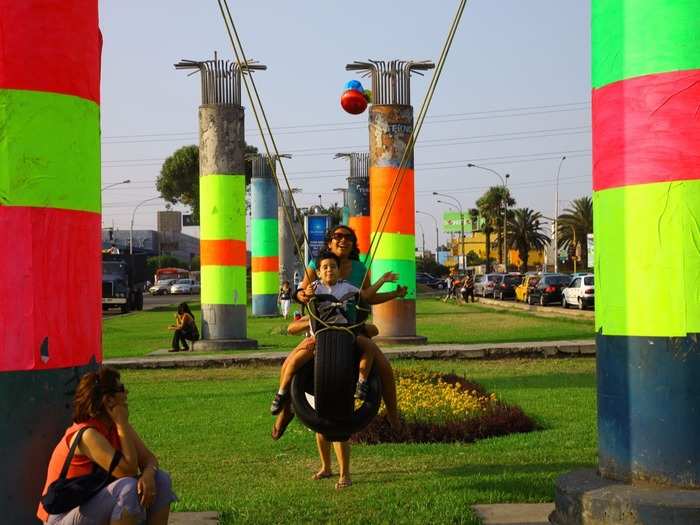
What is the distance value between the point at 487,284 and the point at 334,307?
62.8 metres

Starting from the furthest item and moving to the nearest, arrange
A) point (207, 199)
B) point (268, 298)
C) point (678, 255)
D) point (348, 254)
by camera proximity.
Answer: point (268, 298) < point (207, 199) < point (348, 254) < point (678, 255)

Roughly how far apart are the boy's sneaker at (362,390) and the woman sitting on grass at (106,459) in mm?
2445

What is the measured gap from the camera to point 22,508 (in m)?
6.08

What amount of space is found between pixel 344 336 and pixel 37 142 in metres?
2.87

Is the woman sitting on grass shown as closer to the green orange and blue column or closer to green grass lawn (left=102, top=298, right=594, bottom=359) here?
the green orange and blue column

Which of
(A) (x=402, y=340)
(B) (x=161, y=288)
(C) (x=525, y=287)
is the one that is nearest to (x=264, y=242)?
(C) (x=525, y=287)

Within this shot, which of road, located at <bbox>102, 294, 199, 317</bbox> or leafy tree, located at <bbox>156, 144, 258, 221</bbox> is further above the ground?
leafy tree, located at <bbox>156, 144, 258, 221</bbox>

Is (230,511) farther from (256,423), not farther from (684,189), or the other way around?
(256,423)

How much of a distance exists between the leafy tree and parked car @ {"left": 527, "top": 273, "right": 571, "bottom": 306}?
50.0 metres

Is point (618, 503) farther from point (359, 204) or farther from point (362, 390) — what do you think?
point (359, 204)

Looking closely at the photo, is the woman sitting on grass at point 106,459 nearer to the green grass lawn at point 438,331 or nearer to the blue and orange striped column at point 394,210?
the green grass lawn at point 438,331

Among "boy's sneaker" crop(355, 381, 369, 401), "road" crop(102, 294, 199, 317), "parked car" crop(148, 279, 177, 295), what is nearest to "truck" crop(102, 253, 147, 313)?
"road" crop(102, 294, 199, 317)

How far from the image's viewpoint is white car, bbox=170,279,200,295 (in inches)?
3788

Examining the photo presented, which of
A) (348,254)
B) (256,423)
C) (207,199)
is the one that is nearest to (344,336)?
(348,254)
